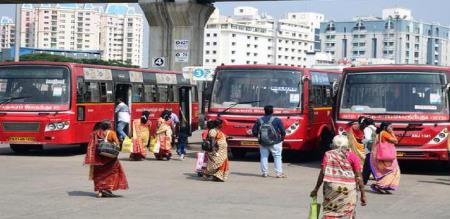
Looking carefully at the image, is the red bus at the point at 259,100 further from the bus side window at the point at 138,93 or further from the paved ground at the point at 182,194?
the bus side window at the point at 138,93

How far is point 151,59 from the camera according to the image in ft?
113

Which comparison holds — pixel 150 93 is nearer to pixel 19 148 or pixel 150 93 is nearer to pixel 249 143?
pixel 19 148

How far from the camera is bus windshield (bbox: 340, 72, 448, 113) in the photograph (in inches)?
650

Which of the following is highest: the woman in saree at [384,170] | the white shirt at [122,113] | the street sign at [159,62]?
the street sign at [159,62]

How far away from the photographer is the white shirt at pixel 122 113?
70.2ft

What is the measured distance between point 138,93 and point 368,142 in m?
11.1

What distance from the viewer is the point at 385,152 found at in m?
13.3

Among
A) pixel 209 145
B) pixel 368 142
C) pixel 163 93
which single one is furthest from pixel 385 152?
pixel 163 93

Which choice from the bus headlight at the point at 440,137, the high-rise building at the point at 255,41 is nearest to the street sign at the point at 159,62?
the bus headlight at the point at 440,137

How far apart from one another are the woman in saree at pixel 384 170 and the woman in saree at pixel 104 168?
14.3 ft

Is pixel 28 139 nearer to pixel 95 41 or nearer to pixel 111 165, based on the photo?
pixel 111 165

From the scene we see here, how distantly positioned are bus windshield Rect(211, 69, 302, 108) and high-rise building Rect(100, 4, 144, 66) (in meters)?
97.4

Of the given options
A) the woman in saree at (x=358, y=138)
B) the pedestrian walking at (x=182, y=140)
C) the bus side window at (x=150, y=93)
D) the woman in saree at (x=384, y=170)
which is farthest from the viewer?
the bus side window at (x=150, y=93)

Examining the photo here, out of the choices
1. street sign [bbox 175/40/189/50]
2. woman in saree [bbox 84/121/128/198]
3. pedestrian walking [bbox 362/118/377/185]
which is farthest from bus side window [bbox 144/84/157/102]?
woman in saree [bbox 84/121/128/198]
